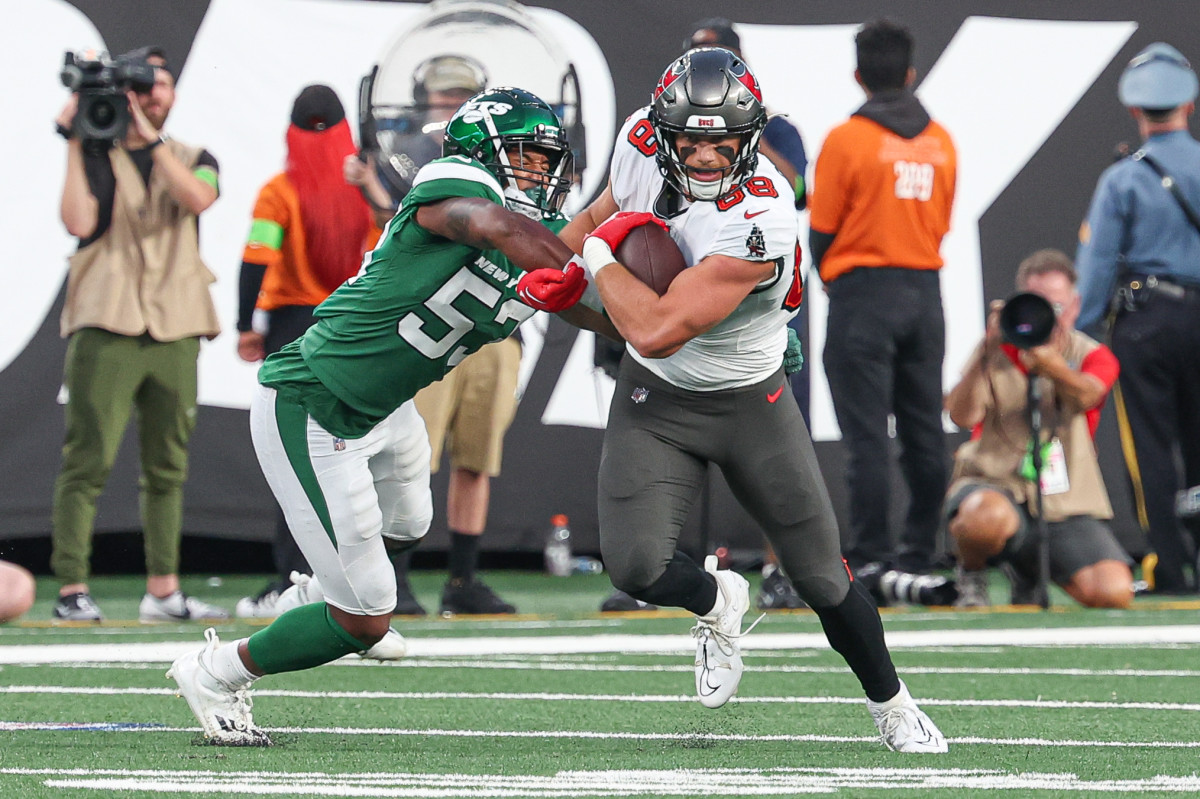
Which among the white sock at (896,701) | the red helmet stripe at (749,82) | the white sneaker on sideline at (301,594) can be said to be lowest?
the white sock at (896,701)

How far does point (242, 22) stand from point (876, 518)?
3.86 m

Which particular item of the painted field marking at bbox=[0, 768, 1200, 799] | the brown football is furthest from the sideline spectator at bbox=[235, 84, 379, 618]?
the painted field marking at bbox=[0, 768, 1200, 799]

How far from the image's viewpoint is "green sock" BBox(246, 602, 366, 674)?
148 inches

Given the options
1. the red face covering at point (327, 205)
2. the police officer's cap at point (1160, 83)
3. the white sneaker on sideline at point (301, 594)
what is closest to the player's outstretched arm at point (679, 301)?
the white sneaker on sideline at point (301, 594)

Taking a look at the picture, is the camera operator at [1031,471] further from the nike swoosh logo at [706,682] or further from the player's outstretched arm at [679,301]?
the player's outstretched arm at [679,301]

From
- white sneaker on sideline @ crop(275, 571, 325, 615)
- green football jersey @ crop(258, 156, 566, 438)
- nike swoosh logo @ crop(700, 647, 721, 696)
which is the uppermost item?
green football jersey @ crop(258, 156, 566, 438)

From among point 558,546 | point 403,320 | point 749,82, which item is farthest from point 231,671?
point 558,546

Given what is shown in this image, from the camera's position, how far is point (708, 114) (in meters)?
3.55

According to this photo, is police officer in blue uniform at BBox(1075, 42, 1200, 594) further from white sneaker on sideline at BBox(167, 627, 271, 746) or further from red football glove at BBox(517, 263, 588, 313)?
white sneaker on sideline at BBox(167, 627, 271, 746)

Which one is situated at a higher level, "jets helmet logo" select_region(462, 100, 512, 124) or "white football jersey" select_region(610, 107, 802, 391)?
"jets helmet logo" select_region(462, 100, 512, 124)

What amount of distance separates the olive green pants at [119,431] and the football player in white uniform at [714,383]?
Result: 119 inches

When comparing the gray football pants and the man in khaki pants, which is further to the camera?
the man in khaki pants

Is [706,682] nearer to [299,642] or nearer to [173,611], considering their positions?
[299,642]

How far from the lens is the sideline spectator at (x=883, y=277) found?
22.3ft
